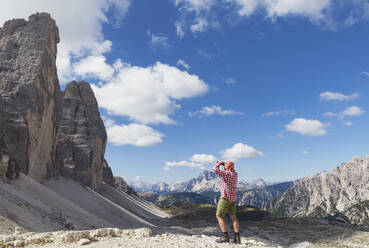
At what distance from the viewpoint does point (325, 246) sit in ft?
116

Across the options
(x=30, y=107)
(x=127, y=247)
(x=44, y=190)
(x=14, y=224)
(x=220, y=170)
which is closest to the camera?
(x=127, y=247)

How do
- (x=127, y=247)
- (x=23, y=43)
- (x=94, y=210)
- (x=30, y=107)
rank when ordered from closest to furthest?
(x=127, y=247) < (x=30, y=107) < (x=23, y=43) < (x=94, y=210)

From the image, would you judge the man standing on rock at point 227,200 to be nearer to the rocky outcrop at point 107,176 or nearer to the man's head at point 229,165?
the man's head at point 229,165

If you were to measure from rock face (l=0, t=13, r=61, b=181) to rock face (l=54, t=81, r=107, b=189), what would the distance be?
1209 cm

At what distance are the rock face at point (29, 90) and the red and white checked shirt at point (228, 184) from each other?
37481 mm

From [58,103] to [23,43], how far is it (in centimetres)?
1282

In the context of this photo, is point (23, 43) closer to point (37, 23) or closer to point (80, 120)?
point (37, 23)

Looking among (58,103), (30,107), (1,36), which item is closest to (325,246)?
(30,107)

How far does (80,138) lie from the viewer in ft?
222

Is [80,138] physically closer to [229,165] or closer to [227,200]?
[229,165]

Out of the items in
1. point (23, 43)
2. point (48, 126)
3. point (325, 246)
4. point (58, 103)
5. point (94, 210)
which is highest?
point (23, 43)

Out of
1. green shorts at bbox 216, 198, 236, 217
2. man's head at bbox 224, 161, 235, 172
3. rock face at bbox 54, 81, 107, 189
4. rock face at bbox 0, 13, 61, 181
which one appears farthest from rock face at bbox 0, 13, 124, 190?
man's head at bbox 224, 161, 235, 172

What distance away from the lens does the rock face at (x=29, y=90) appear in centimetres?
4128

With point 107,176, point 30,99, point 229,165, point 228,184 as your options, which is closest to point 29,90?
point 30,99
